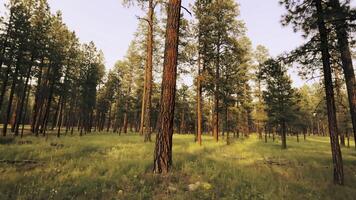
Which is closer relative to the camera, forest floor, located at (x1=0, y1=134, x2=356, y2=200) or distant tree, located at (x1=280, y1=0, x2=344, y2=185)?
forest floor, located at (x1=0, y1=134, x2=356, y2=200)

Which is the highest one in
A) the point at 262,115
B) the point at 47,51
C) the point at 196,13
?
the point at 196,13

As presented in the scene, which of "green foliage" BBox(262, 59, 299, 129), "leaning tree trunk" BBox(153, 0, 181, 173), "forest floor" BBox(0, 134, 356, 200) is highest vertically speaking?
"green foliage" BBox(262, 59, 299, 129)

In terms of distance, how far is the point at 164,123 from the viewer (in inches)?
242

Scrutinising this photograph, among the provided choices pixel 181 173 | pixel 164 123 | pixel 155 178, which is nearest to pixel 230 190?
pixel 181 173

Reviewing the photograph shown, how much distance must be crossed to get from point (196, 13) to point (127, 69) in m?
22.4

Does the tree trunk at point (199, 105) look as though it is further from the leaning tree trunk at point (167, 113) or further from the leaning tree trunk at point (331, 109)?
the leaning tree trunk at point (167, 113)

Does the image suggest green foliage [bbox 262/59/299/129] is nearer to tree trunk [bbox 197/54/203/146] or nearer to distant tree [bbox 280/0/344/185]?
tree trunk [bbox 197/54/203/146]

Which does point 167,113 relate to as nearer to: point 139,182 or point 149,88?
point 139,182

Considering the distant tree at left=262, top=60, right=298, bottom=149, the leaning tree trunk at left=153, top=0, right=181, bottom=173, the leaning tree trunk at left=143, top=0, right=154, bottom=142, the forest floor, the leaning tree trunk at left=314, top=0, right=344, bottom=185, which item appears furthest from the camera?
the distant tree at left=262, top=60, right=298, bottom=149

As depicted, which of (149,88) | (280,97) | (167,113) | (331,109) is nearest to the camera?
(167,113)

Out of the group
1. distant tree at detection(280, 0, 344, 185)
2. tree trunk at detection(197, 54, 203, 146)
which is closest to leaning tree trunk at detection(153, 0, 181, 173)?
distant tree at detection(280, 0, 344, 185)

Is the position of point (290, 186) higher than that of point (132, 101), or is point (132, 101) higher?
point (132, 101)

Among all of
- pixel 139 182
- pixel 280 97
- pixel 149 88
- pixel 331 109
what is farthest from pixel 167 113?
pixel 280 97

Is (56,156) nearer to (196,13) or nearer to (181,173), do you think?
(181,173)
